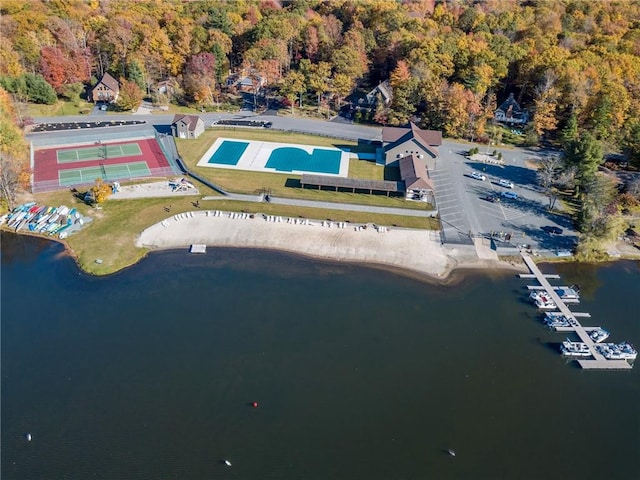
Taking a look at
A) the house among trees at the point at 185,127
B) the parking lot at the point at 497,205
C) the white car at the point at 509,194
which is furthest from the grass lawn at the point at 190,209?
the white car at the point at 509,194

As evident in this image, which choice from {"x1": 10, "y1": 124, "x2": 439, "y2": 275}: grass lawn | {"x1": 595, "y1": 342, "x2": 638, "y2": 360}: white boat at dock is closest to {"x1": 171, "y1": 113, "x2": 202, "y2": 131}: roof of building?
{"x1": 10, "y1": 124, "x2": 439, "y2": 275}: grass lawn

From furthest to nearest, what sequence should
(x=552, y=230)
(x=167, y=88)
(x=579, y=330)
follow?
(x=167, y=88) → (x=552, y=230) → (x=579, y=330)

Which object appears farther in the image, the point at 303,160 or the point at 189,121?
the point at 189,121

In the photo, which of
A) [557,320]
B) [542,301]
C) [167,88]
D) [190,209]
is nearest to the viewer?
[557,320]

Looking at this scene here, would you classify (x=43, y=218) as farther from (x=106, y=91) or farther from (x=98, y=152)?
(x=106, y=91)

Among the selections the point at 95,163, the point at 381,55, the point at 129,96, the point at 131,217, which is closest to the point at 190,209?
the point at 131,217

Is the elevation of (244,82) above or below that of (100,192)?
above
